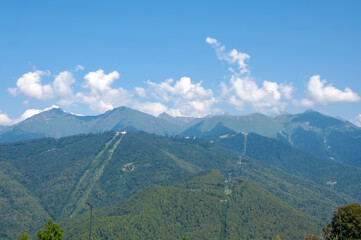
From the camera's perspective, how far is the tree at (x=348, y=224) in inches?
4425

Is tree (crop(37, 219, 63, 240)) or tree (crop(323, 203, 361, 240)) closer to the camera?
tree (crop(37, 219, 63, 240))

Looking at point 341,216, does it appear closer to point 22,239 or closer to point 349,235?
point 349,235

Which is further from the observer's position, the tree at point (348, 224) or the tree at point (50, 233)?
the tree at point (348, 224)

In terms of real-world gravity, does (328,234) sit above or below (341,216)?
below

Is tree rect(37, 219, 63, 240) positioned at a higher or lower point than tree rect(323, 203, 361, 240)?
lower

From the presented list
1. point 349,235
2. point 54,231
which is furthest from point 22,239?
point 349,235

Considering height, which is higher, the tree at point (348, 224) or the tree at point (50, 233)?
the tree at point (348, 224)

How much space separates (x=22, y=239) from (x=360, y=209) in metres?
102

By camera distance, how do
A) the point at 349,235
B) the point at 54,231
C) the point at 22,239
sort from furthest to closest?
the point at 349,235, the point at 54,231, the point at 22,239

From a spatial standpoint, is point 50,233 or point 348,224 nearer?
point 50,233

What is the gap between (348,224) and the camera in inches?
4525

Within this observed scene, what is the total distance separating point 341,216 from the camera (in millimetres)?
119500

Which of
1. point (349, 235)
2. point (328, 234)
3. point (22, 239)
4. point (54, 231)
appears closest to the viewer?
point (22, 239)

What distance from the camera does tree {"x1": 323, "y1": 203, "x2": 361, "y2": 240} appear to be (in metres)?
112
